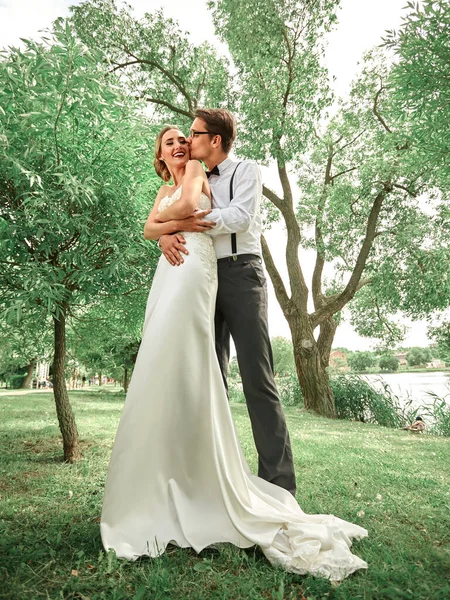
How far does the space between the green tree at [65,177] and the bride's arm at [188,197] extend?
46.8 inches

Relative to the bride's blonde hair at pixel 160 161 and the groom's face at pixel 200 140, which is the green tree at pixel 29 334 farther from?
the groom's face at pixel 200 140

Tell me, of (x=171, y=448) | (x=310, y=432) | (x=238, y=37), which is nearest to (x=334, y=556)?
(x=171, y=448)

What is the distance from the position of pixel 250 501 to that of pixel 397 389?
1007cm

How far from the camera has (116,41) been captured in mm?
11891

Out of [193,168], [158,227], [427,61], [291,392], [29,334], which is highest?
[427,61]

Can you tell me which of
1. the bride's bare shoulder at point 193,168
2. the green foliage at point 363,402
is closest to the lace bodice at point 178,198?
the bride's bare shoulder at point 193,168

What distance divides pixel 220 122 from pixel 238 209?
74 centimetres

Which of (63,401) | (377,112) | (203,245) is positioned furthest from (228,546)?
(377,112)

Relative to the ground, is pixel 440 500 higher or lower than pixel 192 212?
lower

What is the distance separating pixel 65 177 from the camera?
377 cm

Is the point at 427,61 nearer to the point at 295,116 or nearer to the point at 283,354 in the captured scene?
the point at 295,116

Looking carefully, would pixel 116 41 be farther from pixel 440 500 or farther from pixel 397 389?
pixel 440 500

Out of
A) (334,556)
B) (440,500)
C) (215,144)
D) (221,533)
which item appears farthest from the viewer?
(440,500)

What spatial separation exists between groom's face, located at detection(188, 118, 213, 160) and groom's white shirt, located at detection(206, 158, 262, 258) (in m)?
0.18
